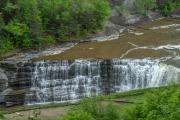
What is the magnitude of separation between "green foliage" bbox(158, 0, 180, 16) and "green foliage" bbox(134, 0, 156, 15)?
5.11 feet

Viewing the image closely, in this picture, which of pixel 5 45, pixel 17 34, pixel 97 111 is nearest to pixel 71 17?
pixel 17 34

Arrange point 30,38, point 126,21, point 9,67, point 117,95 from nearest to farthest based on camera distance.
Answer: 1. point 117,95
2. point 9,67
3. point 30,38
4. point 126,21

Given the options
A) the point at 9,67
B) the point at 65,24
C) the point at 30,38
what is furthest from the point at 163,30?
the point at 9,67

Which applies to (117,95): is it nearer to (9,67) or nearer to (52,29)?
(9,67)

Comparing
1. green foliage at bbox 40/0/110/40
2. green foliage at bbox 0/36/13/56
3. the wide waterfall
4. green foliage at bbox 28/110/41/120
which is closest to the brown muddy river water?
the wide waterfall

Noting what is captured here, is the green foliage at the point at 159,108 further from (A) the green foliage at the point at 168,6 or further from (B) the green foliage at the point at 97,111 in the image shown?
(A) the green foliage at the point at 168,6

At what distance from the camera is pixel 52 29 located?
6788 centimetres

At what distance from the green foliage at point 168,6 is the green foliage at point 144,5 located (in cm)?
156

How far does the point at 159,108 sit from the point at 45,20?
117ft

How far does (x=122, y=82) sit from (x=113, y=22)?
2034 centimetres

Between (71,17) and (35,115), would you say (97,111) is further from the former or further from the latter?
(71,17)

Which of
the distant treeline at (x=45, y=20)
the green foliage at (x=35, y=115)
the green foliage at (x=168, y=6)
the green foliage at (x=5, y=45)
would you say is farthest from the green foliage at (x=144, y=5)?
the green foliage at (x=35, y=115)

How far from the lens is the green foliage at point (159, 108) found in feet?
108

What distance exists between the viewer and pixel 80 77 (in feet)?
192
